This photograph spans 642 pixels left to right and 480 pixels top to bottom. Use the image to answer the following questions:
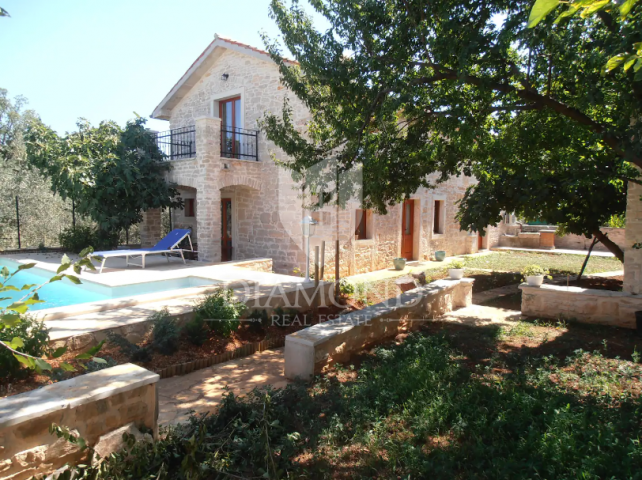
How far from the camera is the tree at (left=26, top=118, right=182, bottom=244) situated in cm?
1115

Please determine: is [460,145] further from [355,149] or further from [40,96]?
[40,96]

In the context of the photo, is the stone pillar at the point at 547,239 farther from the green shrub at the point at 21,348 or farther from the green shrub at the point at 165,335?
the green shrub at the point at 21,348

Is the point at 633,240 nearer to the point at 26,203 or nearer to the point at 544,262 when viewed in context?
the point at 544,262

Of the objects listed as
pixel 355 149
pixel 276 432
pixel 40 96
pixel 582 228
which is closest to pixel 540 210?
pixel 582 228

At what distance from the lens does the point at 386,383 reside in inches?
158

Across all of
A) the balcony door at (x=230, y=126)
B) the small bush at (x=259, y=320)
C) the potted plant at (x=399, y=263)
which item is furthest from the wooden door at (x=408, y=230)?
the small bush at (x=259, y=320)

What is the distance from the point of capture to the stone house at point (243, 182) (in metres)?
11.1

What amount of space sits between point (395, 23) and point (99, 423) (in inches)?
241

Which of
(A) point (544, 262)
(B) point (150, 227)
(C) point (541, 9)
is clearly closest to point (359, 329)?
(C) point (541, 9)

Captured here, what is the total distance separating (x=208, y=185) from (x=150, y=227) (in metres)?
4.14

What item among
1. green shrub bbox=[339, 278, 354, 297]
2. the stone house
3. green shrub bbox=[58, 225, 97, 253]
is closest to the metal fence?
the stone house

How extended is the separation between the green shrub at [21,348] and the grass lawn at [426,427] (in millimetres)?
1587

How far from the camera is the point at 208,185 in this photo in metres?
10.9

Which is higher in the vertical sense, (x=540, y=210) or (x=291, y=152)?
(x=291, y=152)
